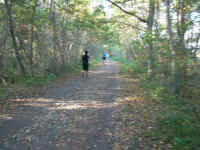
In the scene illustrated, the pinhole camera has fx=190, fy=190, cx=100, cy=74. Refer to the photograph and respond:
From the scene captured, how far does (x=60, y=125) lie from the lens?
5707mm

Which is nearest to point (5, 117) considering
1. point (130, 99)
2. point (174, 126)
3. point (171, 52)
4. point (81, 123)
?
point (81, 123)

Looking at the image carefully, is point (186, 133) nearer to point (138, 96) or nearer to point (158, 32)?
point (138, 96)

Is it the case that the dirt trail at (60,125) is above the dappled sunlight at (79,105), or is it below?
below

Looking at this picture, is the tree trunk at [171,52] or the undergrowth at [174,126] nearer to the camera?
the undergrowth at [174,126]

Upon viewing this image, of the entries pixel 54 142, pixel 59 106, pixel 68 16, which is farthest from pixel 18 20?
pixel 54 142

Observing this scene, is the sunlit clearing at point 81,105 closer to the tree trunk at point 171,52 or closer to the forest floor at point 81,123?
the forest floor at point 81,123

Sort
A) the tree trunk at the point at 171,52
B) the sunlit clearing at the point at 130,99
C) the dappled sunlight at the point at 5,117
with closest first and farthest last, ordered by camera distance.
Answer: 1. the dappled sunlight at the point at 5,117
2. the tree trunk at the point at 171,52
3. the sunlit clearing at the point at 130,99

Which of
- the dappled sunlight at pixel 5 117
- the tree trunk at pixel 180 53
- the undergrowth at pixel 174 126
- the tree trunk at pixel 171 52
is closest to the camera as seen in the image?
the undergrowth at pixel 174 126

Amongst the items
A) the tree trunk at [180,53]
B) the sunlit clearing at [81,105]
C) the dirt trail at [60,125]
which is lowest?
the dirt trail at [60,125]

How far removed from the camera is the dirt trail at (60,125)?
4.59m

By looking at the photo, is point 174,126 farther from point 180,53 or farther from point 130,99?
point 130,99

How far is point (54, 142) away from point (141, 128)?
7.98ft

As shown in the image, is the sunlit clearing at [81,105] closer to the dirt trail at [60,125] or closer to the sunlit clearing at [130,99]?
the dirt trail at [60,125]

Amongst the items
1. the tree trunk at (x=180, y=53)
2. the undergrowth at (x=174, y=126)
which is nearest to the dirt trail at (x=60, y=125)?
the undergrowth at (x=174, y=126)
